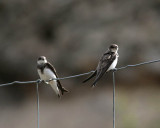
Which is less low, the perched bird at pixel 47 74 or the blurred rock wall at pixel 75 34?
the blurred rock wall at pixel 75 34

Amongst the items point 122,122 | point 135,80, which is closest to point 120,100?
point 122,122

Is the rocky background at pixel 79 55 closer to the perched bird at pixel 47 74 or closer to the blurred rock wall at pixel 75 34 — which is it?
the blurred rock wall at pixel 75 34

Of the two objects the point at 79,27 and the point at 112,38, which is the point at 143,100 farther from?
the point at 79,27

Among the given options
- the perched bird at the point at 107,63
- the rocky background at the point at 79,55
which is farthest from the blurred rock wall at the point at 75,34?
the perched bird at the point at 107,63

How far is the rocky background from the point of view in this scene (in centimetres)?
1027

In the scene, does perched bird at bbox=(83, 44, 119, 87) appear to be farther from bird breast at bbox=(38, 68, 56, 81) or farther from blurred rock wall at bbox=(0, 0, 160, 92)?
blurred rock wall at bbox=(0, 0, 160, 92)

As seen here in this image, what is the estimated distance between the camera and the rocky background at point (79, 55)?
10.3 m

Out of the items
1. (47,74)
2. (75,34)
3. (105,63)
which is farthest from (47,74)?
(75,34)

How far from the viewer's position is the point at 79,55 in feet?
37.7

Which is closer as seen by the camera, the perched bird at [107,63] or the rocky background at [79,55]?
the perched bird at [107,63]

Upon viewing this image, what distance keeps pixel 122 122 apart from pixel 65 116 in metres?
1.20

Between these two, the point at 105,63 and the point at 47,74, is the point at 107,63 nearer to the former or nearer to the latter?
the point at 105,63

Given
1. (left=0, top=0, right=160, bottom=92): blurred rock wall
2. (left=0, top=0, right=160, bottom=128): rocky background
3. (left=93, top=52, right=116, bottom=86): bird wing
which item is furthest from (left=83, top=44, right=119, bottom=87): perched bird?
(left=0, top=0, right=160, bottom=92): blurred rock wall

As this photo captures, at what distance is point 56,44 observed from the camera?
11.9m
